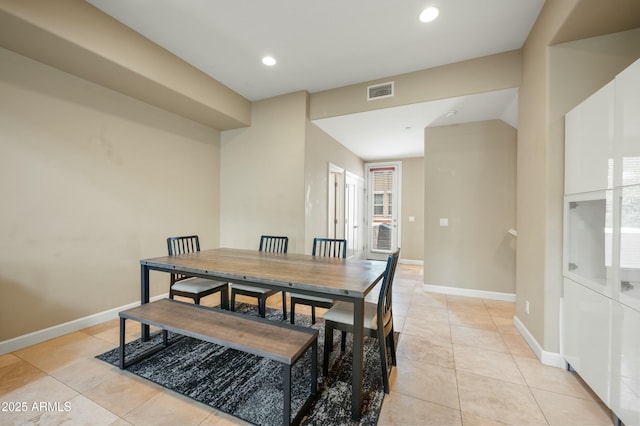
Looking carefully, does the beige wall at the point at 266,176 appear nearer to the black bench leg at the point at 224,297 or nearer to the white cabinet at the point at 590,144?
the black bench leg at the point at 224,297

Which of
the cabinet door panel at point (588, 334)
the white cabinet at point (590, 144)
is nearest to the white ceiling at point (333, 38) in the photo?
the white cabinet at point (590, 144)

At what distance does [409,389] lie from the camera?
71.7 inches

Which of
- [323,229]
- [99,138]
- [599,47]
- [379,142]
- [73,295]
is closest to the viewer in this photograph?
[599,47]

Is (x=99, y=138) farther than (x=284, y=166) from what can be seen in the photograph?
No

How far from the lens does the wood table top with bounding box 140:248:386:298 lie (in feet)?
5.61

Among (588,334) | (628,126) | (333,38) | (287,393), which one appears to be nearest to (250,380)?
(287,393)

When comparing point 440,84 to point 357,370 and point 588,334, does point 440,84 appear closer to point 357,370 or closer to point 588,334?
point 588,334

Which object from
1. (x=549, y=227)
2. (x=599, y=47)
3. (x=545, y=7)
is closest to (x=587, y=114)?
(x=599, y=47)

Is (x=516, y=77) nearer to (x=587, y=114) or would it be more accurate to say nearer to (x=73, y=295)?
(x=587, y=114)

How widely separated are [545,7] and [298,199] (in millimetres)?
3218

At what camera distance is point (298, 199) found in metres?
3.83

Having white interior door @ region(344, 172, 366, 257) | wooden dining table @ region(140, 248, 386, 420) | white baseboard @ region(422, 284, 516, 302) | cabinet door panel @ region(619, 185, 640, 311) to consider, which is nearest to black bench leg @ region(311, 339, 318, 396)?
wooden dining table @ region(140, 248, 386, 420)

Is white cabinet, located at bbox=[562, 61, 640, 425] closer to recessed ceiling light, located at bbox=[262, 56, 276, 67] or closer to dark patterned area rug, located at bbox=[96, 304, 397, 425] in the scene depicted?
dark patterned area rug, located at bbox=[96, 304, 397, 425]

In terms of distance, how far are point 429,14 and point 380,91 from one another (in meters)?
1.16
